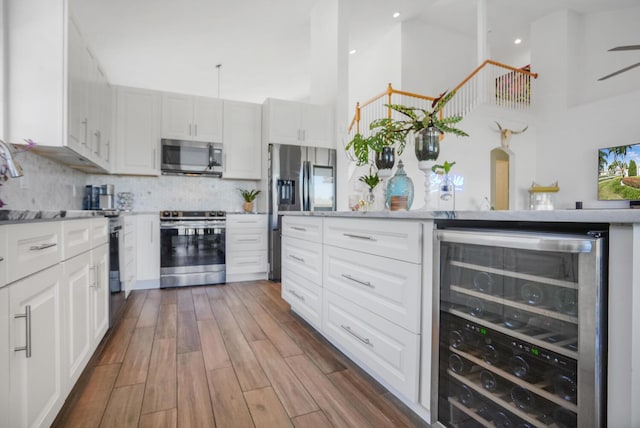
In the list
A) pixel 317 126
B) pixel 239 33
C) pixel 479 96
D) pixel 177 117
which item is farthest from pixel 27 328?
pixel 479 96

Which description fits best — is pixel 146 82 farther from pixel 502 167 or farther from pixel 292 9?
pixel 502 167

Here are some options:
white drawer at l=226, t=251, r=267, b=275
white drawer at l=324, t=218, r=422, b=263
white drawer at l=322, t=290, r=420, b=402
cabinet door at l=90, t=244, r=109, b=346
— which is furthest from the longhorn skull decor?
cabinet door at l=90, t=244, r=109, b=346

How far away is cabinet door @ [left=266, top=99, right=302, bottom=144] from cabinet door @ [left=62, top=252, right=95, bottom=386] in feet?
9.15

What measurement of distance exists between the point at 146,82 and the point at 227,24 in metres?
2.95

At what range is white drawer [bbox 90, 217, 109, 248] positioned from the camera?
1844 millimetres

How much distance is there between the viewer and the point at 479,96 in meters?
6.23

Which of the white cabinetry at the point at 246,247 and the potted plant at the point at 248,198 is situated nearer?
the white cabinetry at the point at 246,247

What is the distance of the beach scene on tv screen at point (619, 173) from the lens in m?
5.43

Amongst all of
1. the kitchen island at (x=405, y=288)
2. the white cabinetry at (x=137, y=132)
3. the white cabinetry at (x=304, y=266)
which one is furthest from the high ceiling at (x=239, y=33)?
the kitchen island at (x=405, y=288)

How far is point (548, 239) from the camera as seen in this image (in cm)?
83

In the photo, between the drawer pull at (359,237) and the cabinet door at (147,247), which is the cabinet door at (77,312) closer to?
the drawer pull at (359,237)

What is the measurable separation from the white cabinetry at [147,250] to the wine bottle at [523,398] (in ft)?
12.0

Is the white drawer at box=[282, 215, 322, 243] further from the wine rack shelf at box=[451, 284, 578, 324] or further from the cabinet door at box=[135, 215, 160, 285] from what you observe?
the cabinet door at box=[135, 215, 160, 285]

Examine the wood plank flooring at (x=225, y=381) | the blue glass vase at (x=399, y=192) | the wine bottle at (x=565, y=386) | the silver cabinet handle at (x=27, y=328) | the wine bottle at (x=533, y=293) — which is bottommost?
the wood plank flooring at (x=225, y=381)
